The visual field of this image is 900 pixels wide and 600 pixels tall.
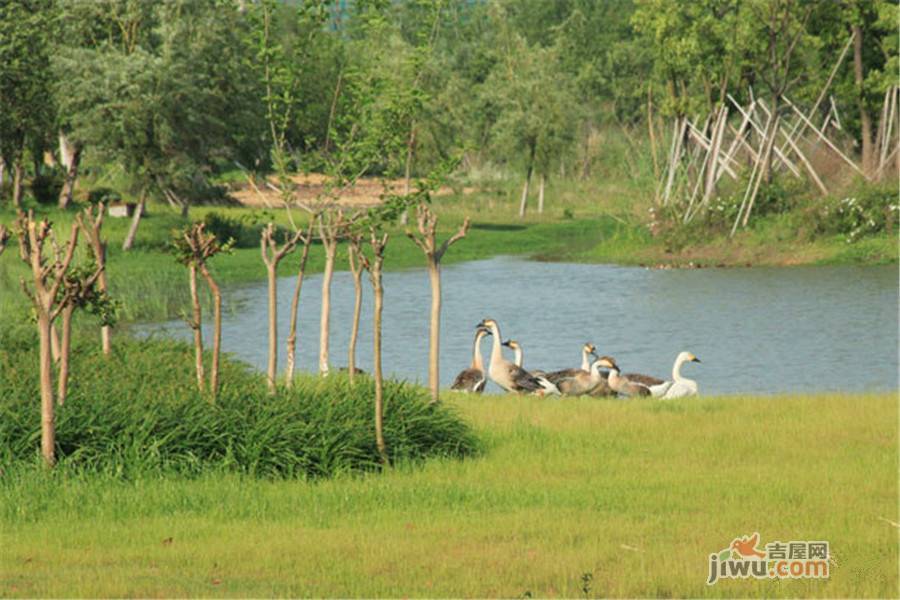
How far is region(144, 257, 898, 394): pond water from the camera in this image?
2792 cm

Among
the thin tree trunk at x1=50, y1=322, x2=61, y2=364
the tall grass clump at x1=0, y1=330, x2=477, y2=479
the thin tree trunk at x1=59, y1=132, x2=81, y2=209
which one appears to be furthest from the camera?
the thin tree trunk at x1=59, y1=132, x2=81, y2=209

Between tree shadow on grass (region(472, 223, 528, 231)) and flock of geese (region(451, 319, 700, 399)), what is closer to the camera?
flock of geese (region(451, 319, 700, 399))

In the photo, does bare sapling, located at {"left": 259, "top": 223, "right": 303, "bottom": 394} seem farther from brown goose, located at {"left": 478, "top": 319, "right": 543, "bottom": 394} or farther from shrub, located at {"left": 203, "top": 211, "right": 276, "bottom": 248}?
shrub, located at {"left": 203, "top": 211, "right": 276, "bottom": 248}

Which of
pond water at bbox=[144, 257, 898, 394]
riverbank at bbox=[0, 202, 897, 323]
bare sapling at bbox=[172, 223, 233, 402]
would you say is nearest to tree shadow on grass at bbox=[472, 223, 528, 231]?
riverbank at bbox=[0, 202, 897, 323]

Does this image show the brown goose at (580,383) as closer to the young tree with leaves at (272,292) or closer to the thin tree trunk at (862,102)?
the young tree with leaves at (272,292)

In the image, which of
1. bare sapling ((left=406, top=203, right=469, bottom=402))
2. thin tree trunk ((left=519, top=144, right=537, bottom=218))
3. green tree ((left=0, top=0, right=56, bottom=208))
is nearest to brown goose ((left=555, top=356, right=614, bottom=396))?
bare sapling ((left=406, top=203, right=469, bottom=402))

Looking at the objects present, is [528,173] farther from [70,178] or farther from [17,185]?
[17,185]

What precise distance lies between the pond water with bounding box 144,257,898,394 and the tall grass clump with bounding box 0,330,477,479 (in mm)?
4606

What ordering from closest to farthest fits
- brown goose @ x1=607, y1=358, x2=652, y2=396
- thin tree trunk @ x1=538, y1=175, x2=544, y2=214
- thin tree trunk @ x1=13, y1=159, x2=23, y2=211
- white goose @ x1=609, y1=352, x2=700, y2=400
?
white goose @ x1=609, y1=352, x2=700, y2=400, brown goose @ x1=607, y1=358, x2=652, y2=396, thin tree trunk @ x1=13, y1=159, x2=23, y2=211, thin tree trunk @ x1=538, y1=175, x2=544, y2=214

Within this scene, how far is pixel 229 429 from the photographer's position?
14797 mm

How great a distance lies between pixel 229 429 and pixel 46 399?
5.90 ft

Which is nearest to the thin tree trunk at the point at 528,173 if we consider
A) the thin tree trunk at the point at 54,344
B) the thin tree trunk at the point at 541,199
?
the thin tree trunk at the point at 541,199

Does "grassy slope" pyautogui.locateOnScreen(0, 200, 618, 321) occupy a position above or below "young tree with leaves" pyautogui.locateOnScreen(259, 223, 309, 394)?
below

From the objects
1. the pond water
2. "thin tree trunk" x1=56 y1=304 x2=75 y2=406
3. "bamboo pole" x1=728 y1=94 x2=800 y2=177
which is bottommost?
the pond water
